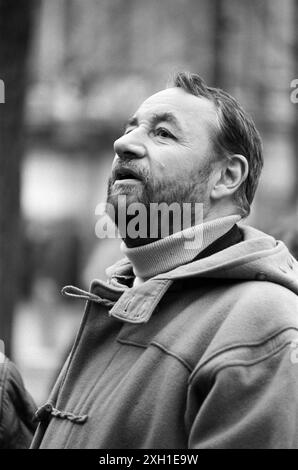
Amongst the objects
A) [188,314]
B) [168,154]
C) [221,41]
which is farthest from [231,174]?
[221,41]

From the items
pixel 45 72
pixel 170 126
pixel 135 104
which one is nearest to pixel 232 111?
pixel 170 126

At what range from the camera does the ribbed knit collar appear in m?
2.92

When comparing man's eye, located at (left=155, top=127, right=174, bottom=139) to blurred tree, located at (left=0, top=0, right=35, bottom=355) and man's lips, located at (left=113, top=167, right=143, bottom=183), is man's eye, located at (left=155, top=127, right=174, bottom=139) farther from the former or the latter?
blurred tree, located at (left=0, top=0, right=35, bottom=355)

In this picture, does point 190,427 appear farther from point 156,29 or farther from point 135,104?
point 156,29

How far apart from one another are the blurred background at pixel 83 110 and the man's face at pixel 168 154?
1845 millimetres

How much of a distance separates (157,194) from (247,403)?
0.77 meters

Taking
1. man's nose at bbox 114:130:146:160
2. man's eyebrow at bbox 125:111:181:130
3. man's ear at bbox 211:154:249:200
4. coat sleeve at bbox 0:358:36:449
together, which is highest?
man's eyebrow at bbox 125:111:181:130

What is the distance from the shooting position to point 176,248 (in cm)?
294

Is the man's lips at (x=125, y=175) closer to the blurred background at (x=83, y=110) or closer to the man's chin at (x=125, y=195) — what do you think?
the man's chin at (x=125, y=195)

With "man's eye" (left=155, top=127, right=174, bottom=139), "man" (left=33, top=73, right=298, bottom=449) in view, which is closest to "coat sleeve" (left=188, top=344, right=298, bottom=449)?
"man" (left=33, top=73, right=298, bottom=449)

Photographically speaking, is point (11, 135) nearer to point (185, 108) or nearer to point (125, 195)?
point (185, 108)

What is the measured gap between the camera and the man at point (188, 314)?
8.21 ft

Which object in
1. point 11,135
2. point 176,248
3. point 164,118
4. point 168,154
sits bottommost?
point 11,135

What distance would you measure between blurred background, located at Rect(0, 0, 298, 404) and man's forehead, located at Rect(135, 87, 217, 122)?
183 cm
